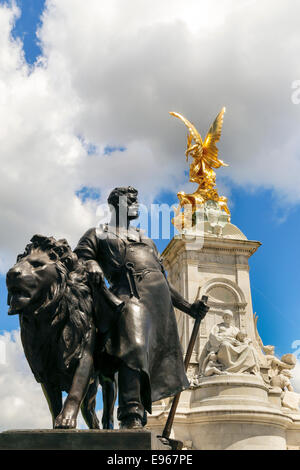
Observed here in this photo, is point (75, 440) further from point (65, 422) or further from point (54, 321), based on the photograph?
point (54, 321)

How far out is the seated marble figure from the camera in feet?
52.4

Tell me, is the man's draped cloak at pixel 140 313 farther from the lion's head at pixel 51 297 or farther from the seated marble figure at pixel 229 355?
the seated marble figure at pixel 229 355

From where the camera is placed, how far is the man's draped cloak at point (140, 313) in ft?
14.3

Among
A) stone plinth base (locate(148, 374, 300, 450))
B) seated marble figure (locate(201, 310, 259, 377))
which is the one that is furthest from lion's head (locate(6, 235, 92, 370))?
seated marble figure (locate(201, 310, 259, 377))

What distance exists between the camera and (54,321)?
4164 millimetres

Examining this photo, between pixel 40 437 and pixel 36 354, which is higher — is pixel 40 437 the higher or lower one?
the lower one

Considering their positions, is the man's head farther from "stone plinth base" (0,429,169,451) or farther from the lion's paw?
"stone plinth base" (0,429,169,451)

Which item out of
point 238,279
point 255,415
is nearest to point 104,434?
point 255,415

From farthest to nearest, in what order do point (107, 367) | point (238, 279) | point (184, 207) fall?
point (184, 207), point (238, 279), point (107, 367)

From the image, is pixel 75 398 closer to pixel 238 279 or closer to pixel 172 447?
pixel 172 447

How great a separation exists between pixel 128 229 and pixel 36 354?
1534mm

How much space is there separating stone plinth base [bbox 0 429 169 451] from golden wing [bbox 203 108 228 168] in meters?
20.2

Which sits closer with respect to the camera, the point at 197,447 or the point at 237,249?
the point at 197,447
